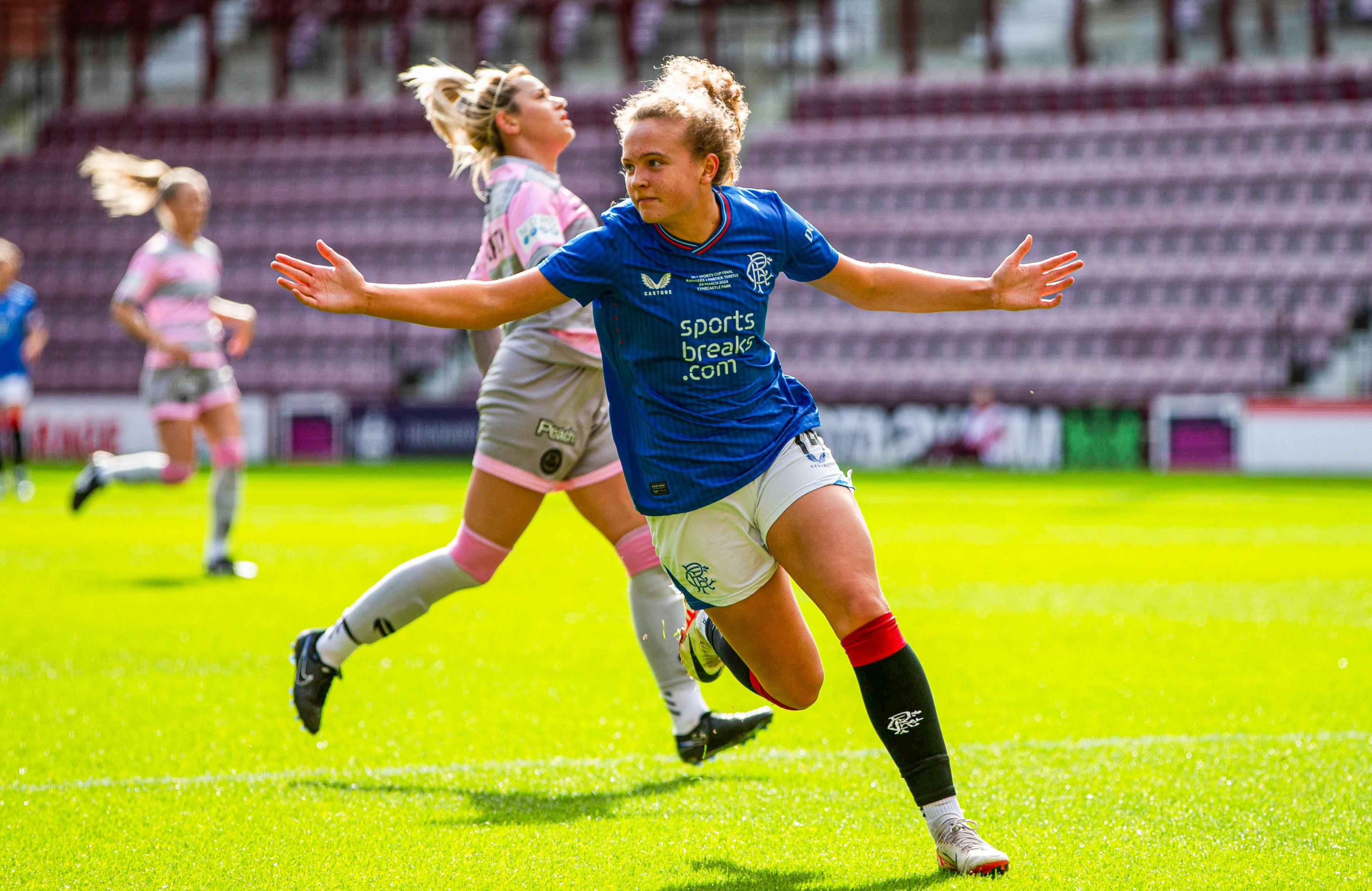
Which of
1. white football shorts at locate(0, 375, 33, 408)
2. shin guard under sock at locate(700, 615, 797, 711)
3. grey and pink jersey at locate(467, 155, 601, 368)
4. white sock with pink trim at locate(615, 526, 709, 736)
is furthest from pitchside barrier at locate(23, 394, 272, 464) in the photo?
shin guard under sock at locate(700, 615, 797, 711)

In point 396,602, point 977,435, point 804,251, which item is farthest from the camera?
point 977,435

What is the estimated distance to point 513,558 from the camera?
9.93 m

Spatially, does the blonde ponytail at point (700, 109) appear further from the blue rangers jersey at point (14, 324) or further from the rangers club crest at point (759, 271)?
the blue rangers jersey at point (14, 324)

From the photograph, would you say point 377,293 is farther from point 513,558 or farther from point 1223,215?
point 1223,215

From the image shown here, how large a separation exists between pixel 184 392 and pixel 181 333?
37 centimetres

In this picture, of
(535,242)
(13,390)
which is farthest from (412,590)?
(13,390)

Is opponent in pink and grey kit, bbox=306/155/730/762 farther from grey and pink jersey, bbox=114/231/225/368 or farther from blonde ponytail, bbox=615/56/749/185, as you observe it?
grey and pink jersey, bbox=114/231/225/368

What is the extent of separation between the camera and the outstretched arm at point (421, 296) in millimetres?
3037

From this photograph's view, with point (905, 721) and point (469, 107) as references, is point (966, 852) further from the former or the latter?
point (469, 107)

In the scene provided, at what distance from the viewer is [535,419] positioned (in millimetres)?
4215

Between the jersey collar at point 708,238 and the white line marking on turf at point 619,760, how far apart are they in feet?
5.57

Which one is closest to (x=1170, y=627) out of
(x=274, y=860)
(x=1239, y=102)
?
(x=274, y=860)

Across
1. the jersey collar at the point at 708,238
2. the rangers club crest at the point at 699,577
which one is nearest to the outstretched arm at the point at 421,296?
the jersey collar at the point at 708,238

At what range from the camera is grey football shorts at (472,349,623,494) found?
422 centimetres
